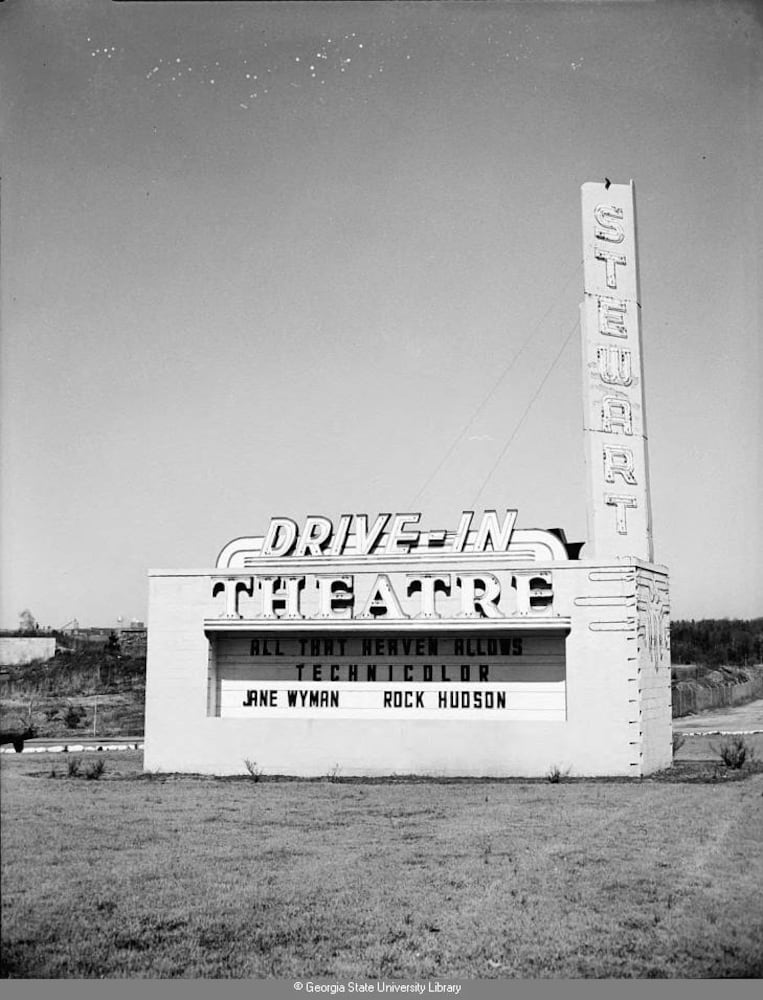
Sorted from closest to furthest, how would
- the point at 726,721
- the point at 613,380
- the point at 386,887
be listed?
the point at 386,887, the point at 613,380, the point at 726,721

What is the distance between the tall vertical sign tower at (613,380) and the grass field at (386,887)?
26.3 ft

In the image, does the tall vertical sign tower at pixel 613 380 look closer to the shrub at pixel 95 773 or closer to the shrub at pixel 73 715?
the shrub at pixel 95 773

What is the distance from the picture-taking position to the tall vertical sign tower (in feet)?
86.5

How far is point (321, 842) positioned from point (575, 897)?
5.00 metres

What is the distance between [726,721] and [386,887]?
35.7 m

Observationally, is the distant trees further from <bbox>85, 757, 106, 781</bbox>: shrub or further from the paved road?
<bbox>85, 757, 106, 781</bbox>: shrub

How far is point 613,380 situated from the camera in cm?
2691

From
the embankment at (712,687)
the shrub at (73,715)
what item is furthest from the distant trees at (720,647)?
the shrub at (73,715)

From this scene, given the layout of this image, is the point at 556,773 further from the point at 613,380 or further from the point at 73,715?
the point at 73,715

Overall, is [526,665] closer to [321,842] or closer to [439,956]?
[321,842]

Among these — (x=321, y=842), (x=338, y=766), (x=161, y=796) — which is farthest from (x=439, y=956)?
(x=338, y=766)

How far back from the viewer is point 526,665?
2578cm

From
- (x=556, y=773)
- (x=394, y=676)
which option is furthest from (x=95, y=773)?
(x=556, y=773)
